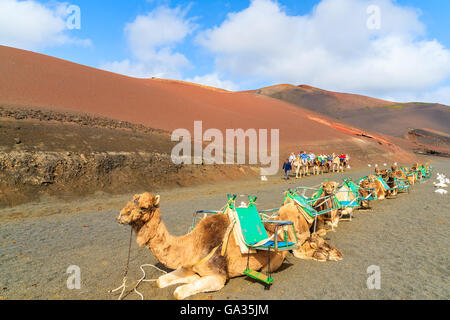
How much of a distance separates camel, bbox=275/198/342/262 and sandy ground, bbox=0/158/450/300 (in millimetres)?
199

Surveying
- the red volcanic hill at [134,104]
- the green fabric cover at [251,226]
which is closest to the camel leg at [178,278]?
the green fabric cover at [251,226]

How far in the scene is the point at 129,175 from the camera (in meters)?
18.8

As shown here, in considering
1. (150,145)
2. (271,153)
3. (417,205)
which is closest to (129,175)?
(150,145)

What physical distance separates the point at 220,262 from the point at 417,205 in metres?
11.4

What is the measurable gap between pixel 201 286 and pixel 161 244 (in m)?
0.91

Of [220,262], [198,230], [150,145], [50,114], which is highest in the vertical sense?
[50,114]

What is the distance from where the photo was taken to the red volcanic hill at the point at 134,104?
3553cm

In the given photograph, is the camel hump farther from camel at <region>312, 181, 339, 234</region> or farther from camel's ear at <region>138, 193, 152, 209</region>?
camel at <region>312, 181, 339, 234</region>

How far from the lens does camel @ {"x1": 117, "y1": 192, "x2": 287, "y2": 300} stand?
4.35 m

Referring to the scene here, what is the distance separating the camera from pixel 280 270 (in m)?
5.56

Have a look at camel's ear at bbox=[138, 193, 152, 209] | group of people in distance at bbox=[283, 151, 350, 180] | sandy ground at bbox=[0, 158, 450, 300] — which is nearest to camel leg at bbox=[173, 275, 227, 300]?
sandy ground at bbox=[0, 158, 450, 300]

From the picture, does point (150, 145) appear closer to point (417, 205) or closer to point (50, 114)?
point (50, 114)

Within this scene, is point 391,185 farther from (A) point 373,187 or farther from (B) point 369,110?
(B) point 369,110

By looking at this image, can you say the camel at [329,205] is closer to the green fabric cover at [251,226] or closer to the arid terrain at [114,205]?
the arid terrain at [114,205]
